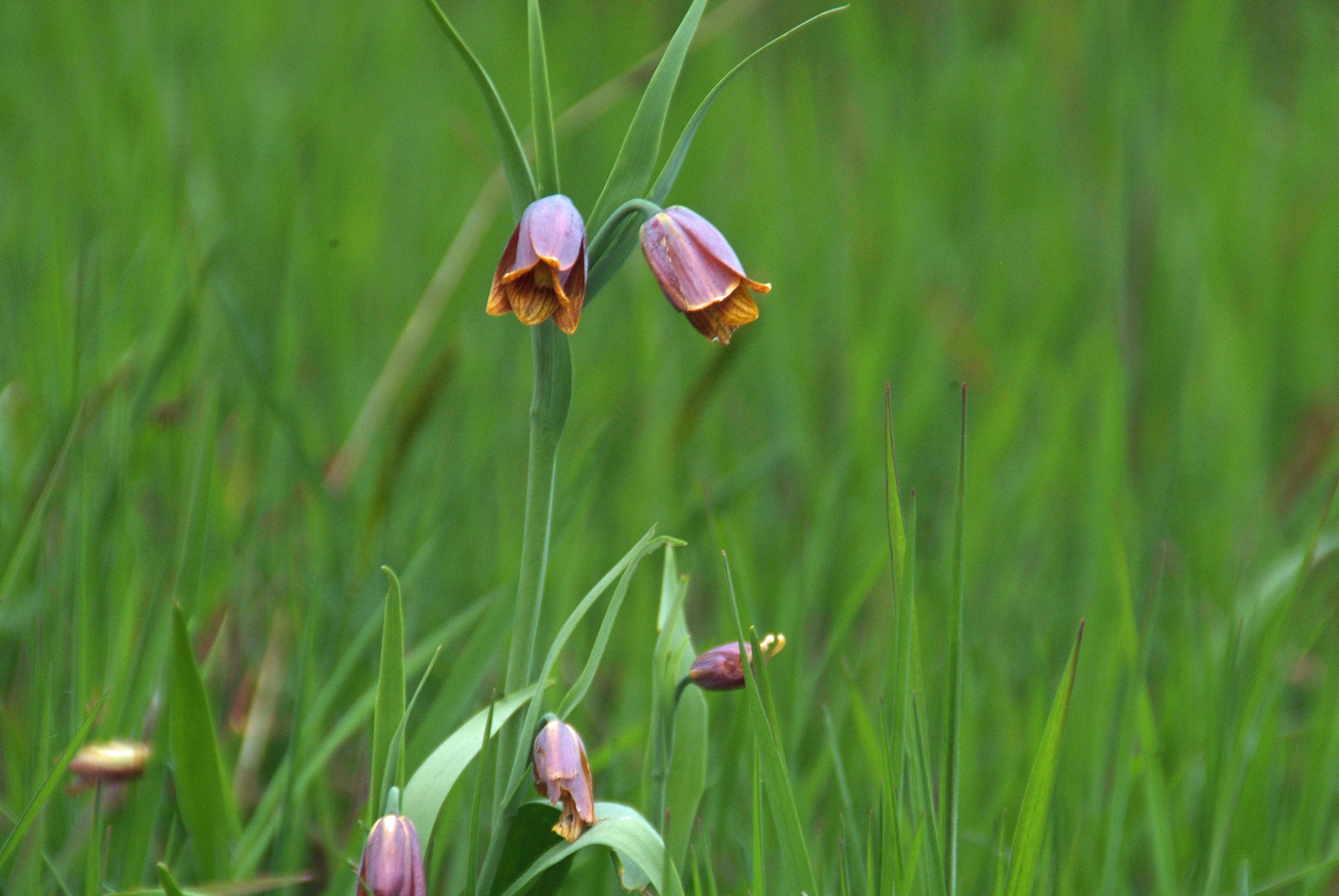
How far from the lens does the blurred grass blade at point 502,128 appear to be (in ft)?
2.04

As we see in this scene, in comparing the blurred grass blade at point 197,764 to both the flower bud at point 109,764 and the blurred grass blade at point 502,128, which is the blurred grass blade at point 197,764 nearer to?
the flower bud at point 109,764

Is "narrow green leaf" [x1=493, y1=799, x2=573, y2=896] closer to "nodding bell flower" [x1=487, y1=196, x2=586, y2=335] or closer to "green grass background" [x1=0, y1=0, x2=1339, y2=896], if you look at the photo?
"green grass background" [x1=0, y1=0, x2=1339, y2=896]

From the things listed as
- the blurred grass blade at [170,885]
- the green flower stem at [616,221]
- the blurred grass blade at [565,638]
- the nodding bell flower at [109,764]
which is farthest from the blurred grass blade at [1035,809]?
the nodding bell flower at [109,764]

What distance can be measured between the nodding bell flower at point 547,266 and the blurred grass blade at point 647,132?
49mm

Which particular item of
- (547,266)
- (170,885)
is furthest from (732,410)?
(170,885)

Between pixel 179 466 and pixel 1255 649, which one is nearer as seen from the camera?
pixel 1255 649

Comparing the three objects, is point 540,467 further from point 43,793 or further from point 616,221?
point 43,793

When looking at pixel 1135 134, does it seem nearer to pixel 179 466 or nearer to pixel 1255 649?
pixel 1255 649

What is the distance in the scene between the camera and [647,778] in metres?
0.79

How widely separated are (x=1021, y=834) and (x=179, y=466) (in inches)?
46.8

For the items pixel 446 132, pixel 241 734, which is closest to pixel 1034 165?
pixel 446 132

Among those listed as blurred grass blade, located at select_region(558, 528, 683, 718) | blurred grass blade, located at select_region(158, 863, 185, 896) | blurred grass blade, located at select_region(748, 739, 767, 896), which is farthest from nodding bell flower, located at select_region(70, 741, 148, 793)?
blurred grass blade, located at select_region(748, 739, 767, 896)

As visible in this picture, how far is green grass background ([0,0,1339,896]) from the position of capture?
1007 mm

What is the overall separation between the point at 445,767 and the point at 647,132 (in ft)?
1.38
